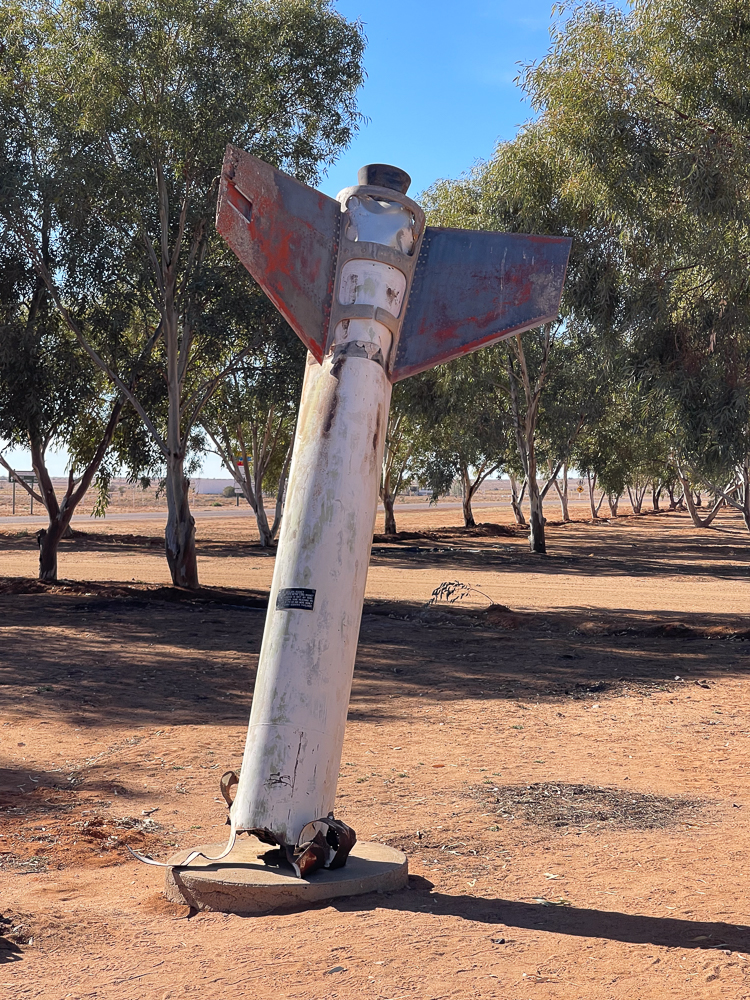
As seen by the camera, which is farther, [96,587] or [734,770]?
Result: [96,587]

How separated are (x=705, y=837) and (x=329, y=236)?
12.5 ft

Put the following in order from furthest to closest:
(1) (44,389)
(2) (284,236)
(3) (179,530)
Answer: (3) (179,530) < (1) (44,389) < (2) (284,236)

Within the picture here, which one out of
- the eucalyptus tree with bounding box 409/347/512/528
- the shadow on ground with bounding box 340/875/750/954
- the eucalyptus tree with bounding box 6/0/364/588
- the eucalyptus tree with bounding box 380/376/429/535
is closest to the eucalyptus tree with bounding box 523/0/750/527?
the eucalyptus tree with bounding box 6/0/364/588

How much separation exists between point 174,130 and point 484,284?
1158 centimetres

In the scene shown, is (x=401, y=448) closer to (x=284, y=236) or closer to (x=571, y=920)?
(x=284, y=236)

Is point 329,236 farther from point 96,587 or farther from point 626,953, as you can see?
point 96,587

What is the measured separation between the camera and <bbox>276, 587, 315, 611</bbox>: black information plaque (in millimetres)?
4719

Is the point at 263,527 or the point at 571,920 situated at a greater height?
the point at 263,527

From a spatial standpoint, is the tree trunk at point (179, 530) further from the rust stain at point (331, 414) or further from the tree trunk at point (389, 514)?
the tree trunk at point (389, 514)

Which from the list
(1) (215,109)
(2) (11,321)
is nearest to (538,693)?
(1) (215,109)

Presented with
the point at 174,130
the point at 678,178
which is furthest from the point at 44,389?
the point at 678,178

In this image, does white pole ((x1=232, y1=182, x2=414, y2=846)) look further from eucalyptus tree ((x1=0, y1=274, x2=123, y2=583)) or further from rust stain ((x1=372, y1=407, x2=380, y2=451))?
eucalyptus tree ((x1=0, y1=274, x2=123, y2=583))

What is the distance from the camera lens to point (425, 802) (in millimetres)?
6387

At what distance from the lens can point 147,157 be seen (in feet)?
53.7
